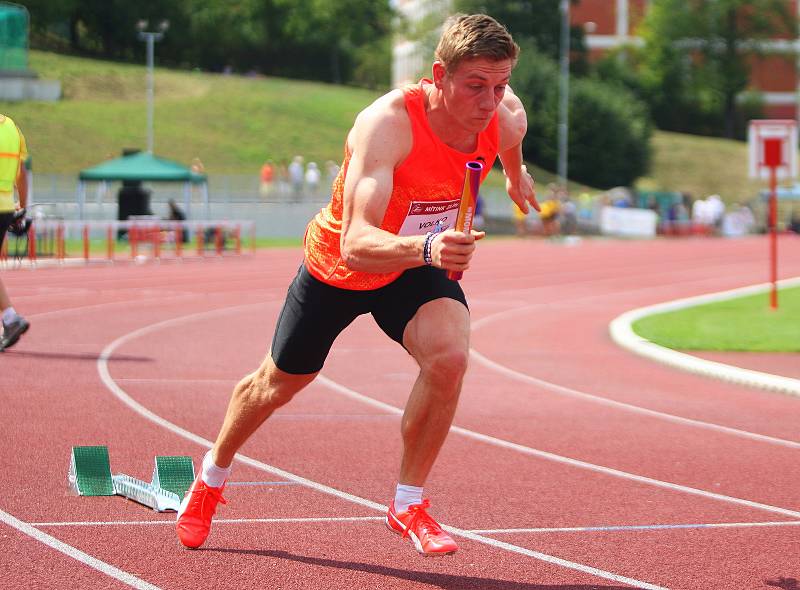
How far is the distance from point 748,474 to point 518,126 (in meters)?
2.89

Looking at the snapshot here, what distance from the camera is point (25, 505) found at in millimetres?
6426

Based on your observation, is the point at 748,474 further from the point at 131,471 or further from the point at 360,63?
the point at 360,63

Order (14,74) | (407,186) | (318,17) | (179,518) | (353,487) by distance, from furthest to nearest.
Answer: (318,17) < (14,74) < (353,487) < (179,518) < (407,186)

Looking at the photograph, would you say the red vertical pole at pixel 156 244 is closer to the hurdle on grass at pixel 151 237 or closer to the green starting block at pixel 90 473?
the hurdle on grass at pixel 151 237

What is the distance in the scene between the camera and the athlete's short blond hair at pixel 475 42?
4.99m

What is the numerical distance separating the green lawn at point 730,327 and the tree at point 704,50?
78.9m

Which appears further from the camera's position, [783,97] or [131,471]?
[783,97]

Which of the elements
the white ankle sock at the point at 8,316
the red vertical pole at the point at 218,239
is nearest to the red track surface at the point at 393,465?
the white ankle sock at the point at 8,316

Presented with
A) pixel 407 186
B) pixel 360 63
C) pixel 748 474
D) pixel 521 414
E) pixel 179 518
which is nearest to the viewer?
pixel 407 186

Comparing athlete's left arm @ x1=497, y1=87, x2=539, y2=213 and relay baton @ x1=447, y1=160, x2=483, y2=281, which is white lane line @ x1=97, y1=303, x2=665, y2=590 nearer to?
athlete's left arm @ x1=497, y1=87, x2=539, y2=213

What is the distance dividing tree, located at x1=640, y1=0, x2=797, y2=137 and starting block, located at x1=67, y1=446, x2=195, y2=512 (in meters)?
91.8

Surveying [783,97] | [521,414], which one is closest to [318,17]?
[783,97]

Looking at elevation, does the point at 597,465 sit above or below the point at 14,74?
Result: below

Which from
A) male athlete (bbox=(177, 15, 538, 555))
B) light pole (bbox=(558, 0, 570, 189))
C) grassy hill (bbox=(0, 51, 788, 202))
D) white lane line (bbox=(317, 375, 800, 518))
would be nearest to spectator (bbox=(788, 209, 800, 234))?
light pole (bbox=(558, 0, 570, 189))
